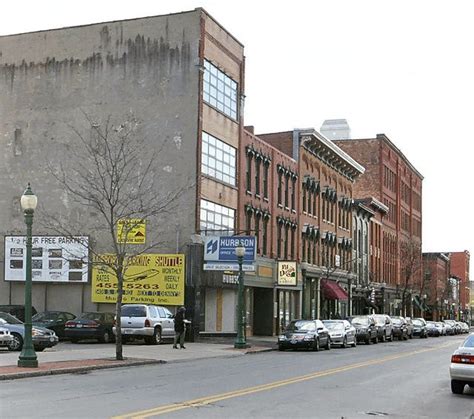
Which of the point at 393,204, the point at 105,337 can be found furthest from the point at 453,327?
the point at 105,337

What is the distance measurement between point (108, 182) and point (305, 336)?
13680mm

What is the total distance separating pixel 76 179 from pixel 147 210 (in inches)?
233

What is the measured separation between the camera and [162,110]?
40.3 metres

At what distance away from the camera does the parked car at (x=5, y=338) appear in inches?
1003

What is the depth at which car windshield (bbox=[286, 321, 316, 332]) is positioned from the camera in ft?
114

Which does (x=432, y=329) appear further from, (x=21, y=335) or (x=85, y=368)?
(x=85, y=368)

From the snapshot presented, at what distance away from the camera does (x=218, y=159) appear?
41.6 metres

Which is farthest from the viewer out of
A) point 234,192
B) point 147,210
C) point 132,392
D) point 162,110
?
point 234,192

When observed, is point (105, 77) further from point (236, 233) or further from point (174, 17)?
point (236, 233)

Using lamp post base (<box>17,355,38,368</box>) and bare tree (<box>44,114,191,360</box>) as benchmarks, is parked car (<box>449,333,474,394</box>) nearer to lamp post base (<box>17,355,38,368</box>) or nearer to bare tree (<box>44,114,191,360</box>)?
lamp post base (<box>17,355,38,368</box>)

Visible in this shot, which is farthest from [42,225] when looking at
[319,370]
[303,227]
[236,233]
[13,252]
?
[319,370]

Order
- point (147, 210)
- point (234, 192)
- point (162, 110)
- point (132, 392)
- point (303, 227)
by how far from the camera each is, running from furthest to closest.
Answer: point (303, 227), point (234, 192), point (162, 110), point (147, 210), point (132, 392)

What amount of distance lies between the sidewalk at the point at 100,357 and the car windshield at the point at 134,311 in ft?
4.58

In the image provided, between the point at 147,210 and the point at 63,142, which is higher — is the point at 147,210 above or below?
below
